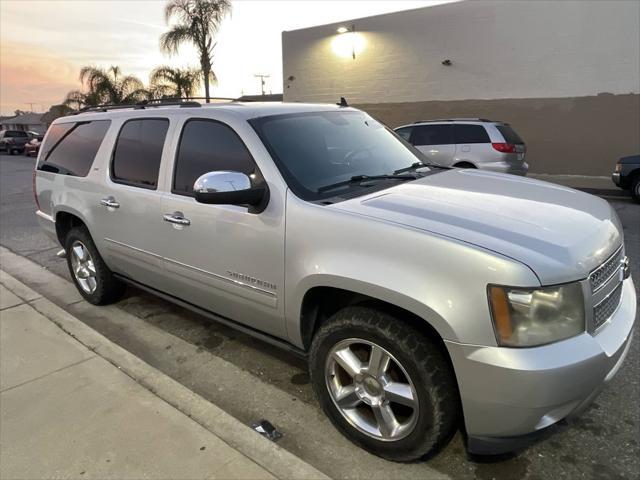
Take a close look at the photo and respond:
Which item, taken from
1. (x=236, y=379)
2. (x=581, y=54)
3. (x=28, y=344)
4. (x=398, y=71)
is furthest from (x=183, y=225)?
(x=398, y=71)

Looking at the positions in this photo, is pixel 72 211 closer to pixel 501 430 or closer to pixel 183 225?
pixel 183 225

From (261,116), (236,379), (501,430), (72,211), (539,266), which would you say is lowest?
(236,379)

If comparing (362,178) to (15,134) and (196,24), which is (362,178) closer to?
(196,24)

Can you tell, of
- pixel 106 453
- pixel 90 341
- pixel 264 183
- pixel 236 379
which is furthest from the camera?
pixel 90 341

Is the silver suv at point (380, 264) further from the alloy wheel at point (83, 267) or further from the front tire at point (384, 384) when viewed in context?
the alloy wheel at point (83, 267)

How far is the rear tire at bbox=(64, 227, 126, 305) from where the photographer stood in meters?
4.57

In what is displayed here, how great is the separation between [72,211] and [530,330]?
4.11m

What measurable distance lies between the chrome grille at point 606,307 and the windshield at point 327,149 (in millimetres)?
1354

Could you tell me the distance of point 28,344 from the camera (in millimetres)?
3891

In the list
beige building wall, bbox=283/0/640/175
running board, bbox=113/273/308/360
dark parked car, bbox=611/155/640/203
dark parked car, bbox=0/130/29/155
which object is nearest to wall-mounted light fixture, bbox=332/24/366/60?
beige building wall, bbox=283/0/640/175

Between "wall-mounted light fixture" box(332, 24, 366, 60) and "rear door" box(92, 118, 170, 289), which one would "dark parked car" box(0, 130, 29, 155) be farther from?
"rear door" box(92, 118, 170, 289)

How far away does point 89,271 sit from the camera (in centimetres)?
476

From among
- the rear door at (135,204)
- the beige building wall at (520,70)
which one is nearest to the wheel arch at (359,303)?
the rear door at (135,204)

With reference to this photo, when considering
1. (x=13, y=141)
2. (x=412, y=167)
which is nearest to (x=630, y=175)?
(x=412, y=167)
